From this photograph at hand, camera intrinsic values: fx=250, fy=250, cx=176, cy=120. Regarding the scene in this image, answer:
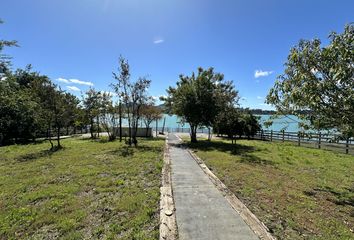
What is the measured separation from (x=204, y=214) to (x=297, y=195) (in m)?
3.01

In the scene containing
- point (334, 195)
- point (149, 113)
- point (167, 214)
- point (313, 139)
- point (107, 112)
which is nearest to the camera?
point (167, 214)

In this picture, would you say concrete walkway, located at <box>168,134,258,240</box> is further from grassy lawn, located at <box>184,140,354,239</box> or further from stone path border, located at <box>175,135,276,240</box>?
grassy lawn, located at <box>184,140,354,239</box>

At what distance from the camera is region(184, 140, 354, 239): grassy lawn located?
4375 millimetres

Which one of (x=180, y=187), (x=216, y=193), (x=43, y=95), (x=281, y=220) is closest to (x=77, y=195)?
(x=180, y=187)

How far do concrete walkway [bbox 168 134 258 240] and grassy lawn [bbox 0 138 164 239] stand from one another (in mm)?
486

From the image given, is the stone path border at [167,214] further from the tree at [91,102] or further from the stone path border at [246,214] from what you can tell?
the tree at [91,102]

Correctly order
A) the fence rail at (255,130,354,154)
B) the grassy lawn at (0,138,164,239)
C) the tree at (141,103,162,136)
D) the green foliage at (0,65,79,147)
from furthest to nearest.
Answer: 1. the tree at (141,103,162,136)
2. the green foliage at (0,65,79,147)
3. the fence rail at (255,130,354,154)
4. the grassy lawn at (0,138,164,239)

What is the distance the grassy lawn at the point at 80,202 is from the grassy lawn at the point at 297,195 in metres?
2.20

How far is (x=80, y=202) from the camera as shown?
217 inches

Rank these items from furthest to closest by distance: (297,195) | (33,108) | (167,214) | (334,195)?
(33,108), (334,195), (297,195), (167,214)

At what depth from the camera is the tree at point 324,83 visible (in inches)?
217

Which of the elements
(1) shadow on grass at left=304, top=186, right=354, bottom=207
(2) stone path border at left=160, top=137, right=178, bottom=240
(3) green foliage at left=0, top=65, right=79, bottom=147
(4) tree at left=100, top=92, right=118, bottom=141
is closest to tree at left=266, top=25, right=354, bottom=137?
(1) shadow on grass at left=304, top=186, right=354, bottom=207

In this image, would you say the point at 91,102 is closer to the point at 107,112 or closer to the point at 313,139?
the point at 107,112

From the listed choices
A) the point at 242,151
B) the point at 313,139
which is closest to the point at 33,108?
the point at 242,151
